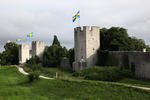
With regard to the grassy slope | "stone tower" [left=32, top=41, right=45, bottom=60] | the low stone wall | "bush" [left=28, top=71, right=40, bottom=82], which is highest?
"stone tower" [left=32, top=41, right=45, bottom=60]

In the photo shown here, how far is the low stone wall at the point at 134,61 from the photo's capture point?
17.3m

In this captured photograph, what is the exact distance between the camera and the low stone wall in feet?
56.7

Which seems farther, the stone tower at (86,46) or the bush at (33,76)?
the stone tower at (86,46)

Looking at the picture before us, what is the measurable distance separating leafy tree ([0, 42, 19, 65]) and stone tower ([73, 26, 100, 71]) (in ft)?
86.0

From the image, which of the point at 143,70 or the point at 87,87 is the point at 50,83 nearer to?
the point at 87,87

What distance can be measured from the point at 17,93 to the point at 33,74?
12.6ft

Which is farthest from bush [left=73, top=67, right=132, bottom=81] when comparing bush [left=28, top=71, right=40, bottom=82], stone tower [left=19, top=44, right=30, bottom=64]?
stone tower [left=19, top=44, right=30, bottom=64]

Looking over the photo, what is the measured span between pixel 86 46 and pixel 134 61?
791 centimetres

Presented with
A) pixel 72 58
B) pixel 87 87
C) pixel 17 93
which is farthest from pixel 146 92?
pixel 72 58

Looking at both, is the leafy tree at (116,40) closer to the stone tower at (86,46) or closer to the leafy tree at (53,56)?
the stone tower at (86,46)

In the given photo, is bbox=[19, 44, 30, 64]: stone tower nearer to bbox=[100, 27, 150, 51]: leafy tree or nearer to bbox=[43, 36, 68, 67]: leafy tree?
bbox=[43, 36, 68, 67]: leafy tree

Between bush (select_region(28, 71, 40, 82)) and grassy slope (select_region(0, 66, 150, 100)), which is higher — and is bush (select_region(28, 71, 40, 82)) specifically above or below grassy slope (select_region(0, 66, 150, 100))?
above

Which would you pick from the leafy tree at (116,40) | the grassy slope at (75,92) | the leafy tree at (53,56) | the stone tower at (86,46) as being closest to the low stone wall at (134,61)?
the stone tower at (86,46)

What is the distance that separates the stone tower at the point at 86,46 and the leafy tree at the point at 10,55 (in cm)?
2621
